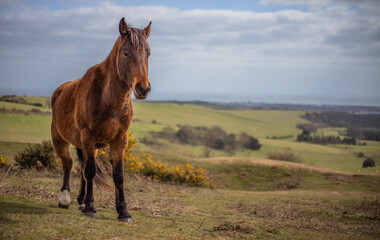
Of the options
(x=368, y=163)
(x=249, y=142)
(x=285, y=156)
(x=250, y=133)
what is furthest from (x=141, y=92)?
(x=250, y=133)

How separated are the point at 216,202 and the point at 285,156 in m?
15.7

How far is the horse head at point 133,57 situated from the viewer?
4945mm

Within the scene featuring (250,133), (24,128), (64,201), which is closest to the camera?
(64,201)

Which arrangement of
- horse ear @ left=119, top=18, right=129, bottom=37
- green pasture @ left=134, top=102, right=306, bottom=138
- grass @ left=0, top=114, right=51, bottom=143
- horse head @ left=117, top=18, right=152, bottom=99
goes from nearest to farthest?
horse head @ left=117, top=18, right=152, bottom=99
horse ear @ left=119, top=18, right=129, bottom=37
grass @ left=0, top=114, right=51, bottom=143
green pasture @ left=134, top=102, right=306, bottom=138

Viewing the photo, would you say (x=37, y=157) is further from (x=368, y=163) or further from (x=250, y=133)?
(x=250, y=133)

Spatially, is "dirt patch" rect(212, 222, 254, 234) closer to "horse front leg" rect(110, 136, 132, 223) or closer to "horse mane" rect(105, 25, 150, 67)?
"horse front leg" rect(110, 136, 132, 223)

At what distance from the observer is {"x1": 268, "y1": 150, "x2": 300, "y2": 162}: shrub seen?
2469 centimetres

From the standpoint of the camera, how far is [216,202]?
1076cm

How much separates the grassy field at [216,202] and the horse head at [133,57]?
2351mm

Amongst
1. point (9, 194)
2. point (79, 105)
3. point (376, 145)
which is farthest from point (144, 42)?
point (376, 145)

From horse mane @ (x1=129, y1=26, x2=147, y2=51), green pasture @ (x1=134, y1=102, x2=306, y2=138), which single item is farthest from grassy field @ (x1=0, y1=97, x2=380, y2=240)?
green pasture @ (x1=134, y1=102, x2=306, y2=138)

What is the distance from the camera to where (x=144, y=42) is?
528cm

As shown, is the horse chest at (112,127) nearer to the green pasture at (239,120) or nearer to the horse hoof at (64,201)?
the horse hoof at (64,201)

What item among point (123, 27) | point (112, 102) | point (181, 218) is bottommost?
point (181, 218)
